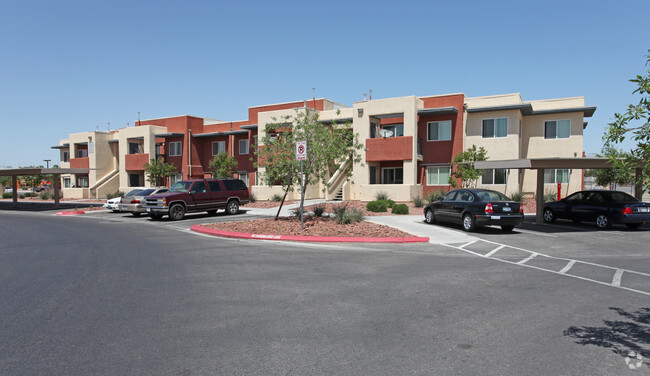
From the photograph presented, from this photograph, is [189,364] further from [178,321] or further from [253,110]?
[253,110]

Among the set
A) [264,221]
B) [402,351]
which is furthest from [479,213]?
[402,351]

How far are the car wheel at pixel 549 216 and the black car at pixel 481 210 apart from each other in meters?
3.48

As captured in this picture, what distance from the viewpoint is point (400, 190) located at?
2794 cm

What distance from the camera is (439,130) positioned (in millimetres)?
30047

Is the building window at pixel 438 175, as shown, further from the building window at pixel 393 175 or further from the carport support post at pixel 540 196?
the carport support post at pixel 540 196

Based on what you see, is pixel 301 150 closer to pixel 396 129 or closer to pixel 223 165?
pixel 396 129

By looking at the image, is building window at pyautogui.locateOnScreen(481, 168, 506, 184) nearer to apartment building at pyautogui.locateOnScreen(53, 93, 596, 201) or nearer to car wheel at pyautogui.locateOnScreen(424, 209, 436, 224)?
apartment building at pyautogui.locateOnScreen(53, 93, 596, 201)

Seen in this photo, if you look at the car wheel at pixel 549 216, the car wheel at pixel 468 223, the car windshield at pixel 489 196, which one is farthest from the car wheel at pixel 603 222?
the car wheel at pixel 468 223

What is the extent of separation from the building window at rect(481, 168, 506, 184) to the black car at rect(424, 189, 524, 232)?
1269 cm

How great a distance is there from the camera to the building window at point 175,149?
1629 inches

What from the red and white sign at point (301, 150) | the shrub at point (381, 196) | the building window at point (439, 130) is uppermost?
the building window at point (439, 130)

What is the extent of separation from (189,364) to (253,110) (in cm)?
3409

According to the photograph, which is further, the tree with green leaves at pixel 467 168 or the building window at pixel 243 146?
the building window at pixel 243 146

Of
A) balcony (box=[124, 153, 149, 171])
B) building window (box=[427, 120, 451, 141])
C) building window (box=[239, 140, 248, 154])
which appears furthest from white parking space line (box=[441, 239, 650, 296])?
balcony (box=[124, 153, 149, 171])
